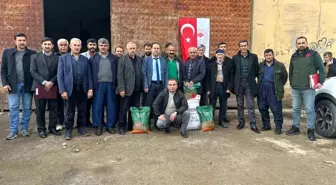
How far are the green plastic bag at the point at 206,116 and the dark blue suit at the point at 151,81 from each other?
2.82 feet

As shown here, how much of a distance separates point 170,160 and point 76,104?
2.22 meters

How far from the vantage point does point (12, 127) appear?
5484 mm

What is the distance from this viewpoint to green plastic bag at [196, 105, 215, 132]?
602cm

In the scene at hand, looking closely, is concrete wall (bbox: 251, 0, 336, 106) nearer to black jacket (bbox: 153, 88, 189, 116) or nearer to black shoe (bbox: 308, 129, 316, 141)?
black shoe (bbox: 308, 129, 316, 141)

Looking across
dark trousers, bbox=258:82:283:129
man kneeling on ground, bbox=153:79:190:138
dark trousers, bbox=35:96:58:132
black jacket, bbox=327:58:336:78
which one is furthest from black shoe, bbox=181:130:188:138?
black jacket, bbox=327:58:336:78

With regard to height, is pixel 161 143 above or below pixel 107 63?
below

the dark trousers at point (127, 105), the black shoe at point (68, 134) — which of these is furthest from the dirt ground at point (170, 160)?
the dark trousers at point (127, 105)

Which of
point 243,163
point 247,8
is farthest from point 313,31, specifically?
point 243,163

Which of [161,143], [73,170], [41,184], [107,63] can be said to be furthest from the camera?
[107,63]

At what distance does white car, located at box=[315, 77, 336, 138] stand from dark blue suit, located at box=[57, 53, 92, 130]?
433cm

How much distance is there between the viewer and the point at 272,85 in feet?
19.3

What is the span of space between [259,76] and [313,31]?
3851 millimetres

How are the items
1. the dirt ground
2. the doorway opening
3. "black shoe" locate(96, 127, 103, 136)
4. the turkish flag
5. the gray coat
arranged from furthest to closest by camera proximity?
the doorway opening → the turkish flag → "black shoe" locate(96, 127, 103, 136) → the gray coat → the dirt ground

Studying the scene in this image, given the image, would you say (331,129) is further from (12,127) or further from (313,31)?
(12,127)
